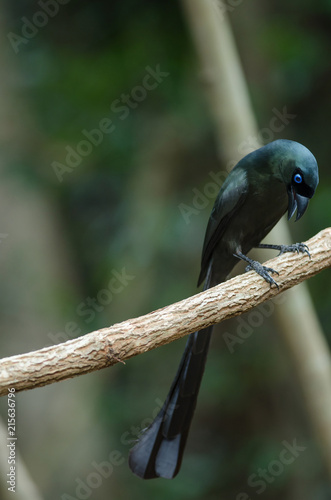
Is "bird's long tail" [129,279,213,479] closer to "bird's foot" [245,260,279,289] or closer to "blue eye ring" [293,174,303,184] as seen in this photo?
"bird's foot" [245,260,279,289]

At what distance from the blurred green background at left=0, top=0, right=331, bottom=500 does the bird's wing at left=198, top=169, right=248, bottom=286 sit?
1.38 metres

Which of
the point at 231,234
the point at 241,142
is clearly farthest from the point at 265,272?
the point at 241,142

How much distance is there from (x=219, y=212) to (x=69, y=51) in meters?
2.52

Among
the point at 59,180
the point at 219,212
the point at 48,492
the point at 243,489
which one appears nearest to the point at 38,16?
the point at 59,180

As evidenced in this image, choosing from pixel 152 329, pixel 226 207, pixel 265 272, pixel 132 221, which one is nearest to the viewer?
pixel 152 329

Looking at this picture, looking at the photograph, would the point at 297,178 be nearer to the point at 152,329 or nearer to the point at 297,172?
the point at 297,172

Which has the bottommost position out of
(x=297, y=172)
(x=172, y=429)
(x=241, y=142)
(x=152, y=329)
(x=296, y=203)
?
(x=172, y=429)

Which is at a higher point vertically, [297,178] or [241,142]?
[241,142]

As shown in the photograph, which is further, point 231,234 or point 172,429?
point 231,234

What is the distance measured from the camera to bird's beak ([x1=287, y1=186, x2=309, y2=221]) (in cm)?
250

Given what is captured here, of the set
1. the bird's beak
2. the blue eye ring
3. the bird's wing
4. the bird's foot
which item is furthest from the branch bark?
the bird's wing

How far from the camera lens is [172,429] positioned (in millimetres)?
2752

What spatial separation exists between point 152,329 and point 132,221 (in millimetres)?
2467

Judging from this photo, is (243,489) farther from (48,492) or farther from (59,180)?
(59,180)
